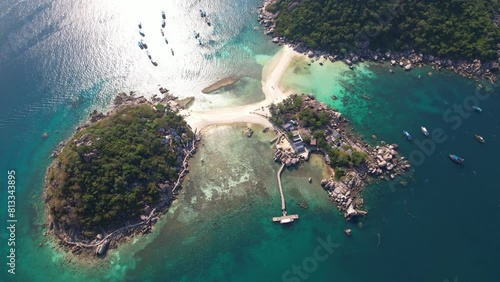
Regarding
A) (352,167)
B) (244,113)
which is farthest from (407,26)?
(244,113)

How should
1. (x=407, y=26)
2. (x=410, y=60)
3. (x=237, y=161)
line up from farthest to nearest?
(x=410, y=60), (x=407, y=26), (x=237, y=161)

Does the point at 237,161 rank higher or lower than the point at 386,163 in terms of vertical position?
higher

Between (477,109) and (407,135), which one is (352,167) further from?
(477,109)

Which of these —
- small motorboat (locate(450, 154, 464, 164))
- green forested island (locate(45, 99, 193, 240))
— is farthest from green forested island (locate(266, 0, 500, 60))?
green forested island (locate(45, 99, 193, 240))

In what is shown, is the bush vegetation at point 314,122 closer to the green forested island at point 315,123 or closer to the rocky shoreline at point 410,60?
the green forested island at point 315,123

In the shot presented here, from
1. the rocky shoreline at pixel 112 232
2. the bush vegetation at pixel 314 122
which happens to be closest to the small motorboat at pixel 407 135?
the bush vegetation at pixel 314 122

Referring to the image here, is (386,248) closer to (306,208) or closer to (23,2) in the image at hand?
(306,208)

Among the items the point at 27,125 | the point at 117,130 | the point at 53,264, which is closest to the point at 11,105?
the point at 27,125
